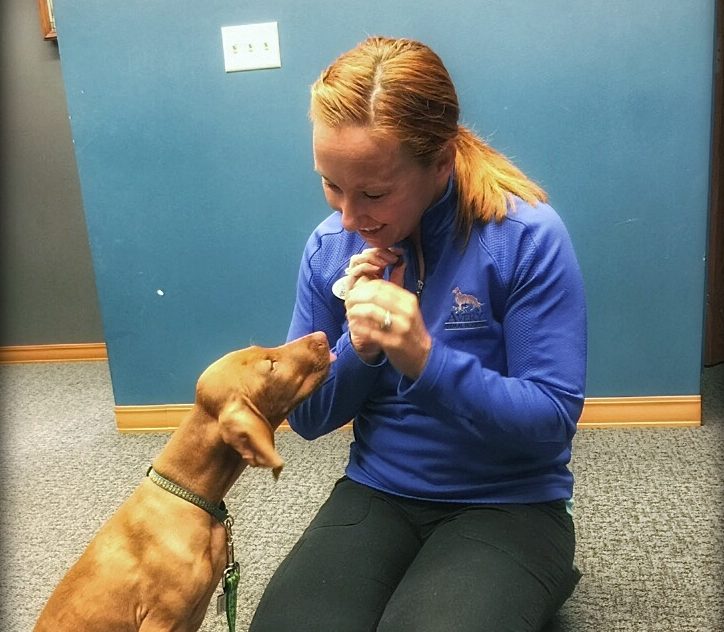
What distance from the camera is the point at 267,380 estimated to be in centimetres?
124

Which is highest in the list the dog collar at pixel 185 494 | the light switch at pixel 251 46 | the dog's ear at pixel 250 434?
the light switch at pixel 251 46

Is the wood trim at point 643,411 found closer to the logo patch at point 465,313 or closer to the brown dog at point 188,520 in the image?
the logo patch at point 465,313

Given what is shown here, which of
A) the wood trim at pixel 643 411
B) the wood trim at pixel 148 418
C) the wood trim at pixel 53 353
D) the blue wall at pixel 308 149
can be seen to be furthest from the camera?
the wood trim at pixel 53 353

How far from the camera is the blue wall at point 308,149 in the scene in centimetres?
218

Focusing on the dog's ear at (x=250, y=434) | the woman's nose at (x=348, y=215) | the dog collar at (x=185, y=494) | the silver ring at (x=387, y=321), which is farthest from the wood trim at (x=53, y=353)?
the silver ring at (x=387, y=321)

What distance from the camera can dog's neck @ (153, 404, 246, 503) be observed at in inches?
48.6

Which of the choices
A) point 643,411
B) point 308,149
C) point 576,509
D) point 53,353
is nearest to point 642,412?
point 643,411

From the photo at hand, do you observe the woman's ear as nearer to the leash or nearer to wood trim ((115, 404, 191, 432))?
the leash

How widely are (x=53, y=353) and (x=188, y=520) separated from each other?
2850 millimetres

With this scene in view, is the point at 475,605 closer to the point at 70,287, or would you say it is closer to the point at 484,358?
the point at 484,358

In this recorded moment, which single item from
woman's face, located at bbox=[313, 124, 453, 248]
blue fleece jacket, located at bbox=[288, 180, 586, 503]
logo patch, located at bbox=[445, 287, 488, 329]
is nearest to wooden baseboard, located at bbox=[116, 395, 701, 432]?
blue fleece jacket, located at bbox=[288, 180, 586, 503]

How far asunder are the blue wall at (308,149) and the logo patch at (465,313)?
48.3 inches

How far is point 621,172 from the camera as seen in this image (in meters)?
2.25

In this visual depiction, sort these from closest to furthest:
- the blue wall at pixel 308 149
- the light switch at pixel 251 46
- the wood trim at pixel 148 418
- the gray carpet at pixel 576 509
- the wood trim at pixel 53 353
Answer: the gray carpet at pixel 576 509 → the blue wall at pixel 308 149 → the light switch at pixel 251 46 → the wood trim at pixel 148 418 → the wood trim at pixel 53 353
